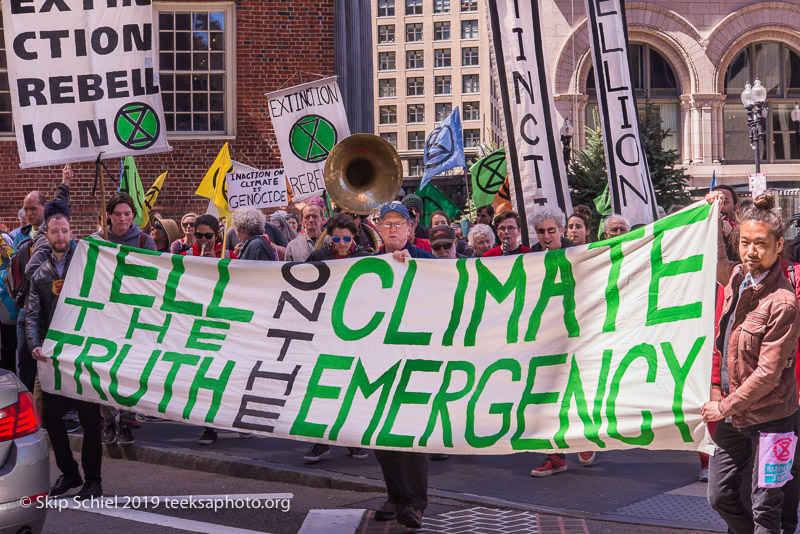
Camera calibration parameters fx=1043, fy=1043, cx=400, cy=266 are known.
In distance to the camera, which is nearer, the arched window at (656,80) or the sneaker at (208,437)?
the sneaker at (208,437)

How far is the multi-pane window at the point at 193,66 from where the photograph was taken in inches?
700

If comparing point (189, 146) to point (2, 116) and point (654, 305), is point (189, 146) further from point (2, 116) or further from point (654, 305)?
point (654, 305)

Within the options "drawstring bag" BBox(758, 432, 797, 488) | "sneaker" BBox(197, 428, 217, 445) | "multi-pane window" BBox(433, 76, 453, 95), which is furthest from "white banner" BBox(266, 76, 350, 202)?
"multi-pane window" BBox(433, 76, 453, 95)

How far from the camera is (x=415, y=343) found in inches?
243

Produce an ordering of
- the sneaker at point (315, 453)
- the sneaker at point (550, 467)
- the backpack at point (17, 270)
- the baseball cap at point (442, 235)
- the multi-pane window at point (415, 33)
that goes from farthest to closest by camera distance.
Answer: the multi-pane window at point (415, 33)
the baseball cap at point (442, 235)
the backpack at point (17, 270)
the sneaker at point (315, 453)
the sneaker at point (550, 467)

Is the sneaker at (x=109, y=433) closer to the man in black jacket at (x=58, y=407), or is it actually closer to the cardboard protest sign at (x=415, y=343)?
the man in black jacket at (x=58, y=407)

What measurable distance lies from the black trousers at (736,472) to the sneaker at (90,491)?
416 cm

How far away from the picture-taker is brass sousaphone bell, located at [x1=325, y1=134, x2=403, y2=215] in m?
9.77

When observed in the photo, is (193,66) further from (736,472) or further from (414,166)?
(414,166)

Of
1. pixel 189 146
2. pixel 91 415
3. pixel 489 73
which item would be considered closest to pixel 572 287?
pixel 91 415

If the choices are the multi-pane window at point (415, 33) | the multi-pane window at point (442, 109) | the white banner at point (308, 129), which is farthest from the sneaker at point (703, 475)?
the multi-pane window at point (415, 33)

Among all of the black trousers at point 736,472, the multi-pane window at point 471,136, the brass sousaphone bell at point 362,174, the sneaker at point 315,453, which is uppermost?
the multi-pane window at point 471,136

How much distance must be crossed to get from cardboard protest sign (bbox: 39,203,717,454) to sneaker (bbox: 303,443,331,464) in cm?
181

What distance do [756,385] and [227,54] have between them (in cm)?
1448
